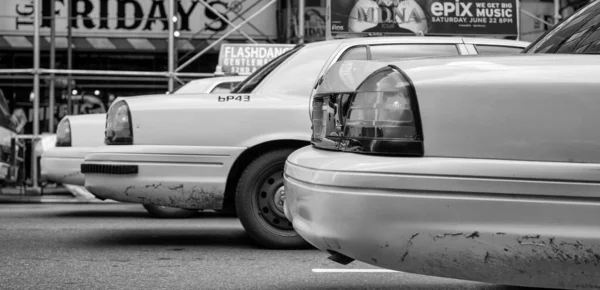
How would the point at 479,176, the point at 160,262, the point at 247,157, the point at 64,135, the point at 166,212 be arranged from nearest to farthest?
the point at 479,176
the point at 160,262
the point at 247,157
the point at 64,135
the point at 166,212

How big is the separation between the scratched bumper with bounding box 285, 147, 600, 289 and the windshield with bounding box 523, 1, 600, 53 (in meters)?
0.70

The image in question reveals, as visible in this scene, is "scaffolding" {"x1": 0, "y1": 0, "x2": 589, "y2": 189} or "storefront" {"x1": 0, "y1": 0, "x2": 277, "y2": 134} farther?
"storefront" {"x1": 0, "y1": 0, "x2": 277, "y2": 134}

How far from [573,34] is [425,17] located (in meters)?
12.0

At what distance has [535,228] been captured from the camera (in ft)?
9.53

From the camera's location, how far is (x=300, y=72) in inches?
257

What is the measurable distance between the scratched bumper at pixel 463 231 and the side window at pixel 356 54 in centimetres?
338

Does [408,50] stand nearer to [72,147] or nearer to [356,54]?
[356,54]

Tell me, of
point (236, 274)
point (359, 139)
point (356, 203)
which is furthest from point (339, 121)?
point (236, 274)

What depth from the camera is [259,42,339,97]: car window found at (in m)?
6.47

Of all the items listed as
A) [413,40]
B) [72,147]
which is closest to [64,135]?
[72,147]

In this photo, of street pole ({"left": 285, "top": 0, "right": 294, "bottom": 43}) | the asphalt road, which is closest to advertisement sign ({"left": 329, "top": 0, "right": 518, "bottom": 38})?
street pole ({"left": 285, "top": 0, "right": 294, "bottom": 43})

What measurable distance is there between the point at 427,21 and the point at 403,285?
11.1 metres

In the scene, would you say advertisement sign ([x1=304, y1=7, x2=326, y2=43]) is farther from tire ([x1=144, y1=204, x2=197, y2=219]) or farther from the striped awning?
tire ([x1=144, y1=204, x2=197, y2=219])

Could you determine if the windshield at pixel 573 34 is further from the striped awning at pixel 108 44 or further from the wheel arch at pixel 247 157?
the striped awning at pixel 108 44
